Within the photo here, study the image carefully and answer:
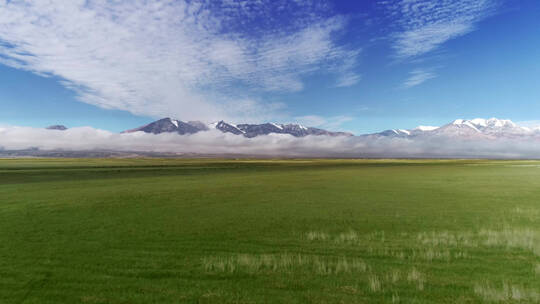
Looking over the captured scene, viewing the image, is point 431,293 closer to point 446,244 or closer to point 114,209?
point 446,244

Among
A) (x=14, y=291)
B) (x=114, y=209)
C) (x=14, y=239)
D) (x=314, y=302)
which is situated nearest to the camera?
(x=314, y=302)

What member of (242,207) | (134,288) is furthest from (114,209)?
(134,288)

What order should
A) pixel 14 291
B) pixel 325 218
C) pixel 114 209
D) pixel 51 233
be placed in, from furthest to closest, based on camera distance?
pixel 114 209
pixel 325 218
pixel 51 233
pixel 14 291

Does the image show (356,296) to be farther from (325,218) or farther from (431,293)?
(325,218)

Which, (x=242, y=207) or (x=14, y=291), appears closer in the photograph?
(x=14, y=291)

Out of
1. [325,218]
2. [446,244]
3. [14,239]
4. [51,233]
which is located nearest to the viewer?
[446,244]

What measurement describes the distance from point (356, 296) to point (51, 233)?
1971 centimetres

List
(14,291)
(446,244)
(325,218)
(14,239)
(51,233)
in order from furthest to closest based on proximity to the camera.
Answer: (325,218), (51,233), (14,239), (446,244), (14,291)

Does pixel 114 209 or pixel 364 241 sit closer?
pixel 364 241

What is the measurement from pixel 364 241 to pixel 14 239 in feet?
70.6

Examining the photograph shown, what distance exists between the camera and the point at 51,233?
742 inches

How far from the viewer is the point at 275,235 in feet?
60.5

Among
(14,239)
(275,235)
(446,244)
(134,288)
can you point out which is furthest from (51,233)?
(446,244)

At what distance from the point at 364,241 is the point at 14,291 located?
A: 1664 centimetres
